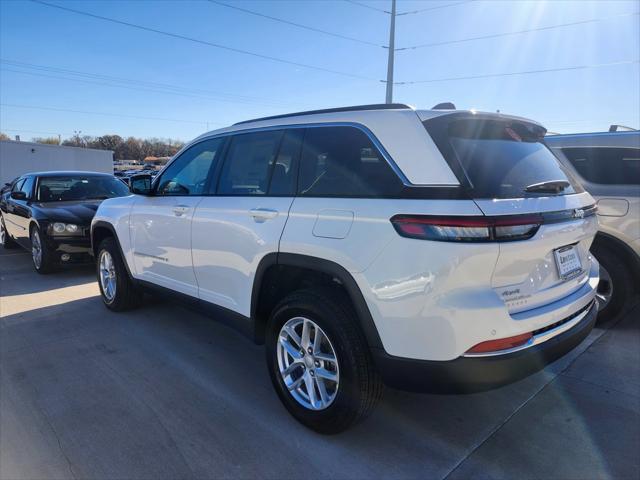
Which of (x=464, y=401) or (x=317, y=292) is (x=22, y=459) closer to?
(x=317, y=292)

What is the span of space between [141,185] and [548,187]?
348cm

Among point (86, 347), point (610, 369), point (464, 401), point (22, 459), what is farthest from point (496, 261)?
point (86, 347)

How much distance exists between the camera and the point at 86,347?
392cm

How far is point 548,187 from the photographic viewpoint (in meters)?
2.35

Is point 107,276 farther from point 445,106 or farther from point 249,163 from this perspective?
point 445,106

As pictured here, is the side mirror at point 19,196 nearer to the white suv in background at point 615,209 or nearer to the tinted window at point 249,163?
the tinted window at point 249,163

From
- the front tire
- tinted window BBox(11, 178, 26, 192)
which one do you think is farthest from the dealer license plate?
tinted window BBox(11, 178, 26, 192)

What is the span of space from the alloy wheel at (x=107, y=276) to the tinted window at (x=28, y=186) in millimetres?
3554

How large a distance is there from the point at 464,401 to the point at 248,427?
1.50 m

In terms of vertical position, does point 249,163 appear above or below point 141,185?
above

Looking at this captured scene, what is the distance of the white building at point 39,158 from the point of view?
2586 cm

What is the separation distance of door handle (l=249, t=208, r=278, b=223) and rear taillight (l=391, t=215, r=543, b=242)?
3.09 ft

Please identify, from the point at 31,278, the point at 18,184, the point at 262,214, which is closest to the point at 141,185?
the point at 262,214

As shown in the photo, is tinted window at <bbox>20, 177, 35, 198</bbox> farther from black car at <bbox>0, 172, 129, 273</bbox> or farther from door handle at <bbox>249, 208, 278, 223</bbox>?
door handle at <bbox>249, 208, 278, 223</bbox>
